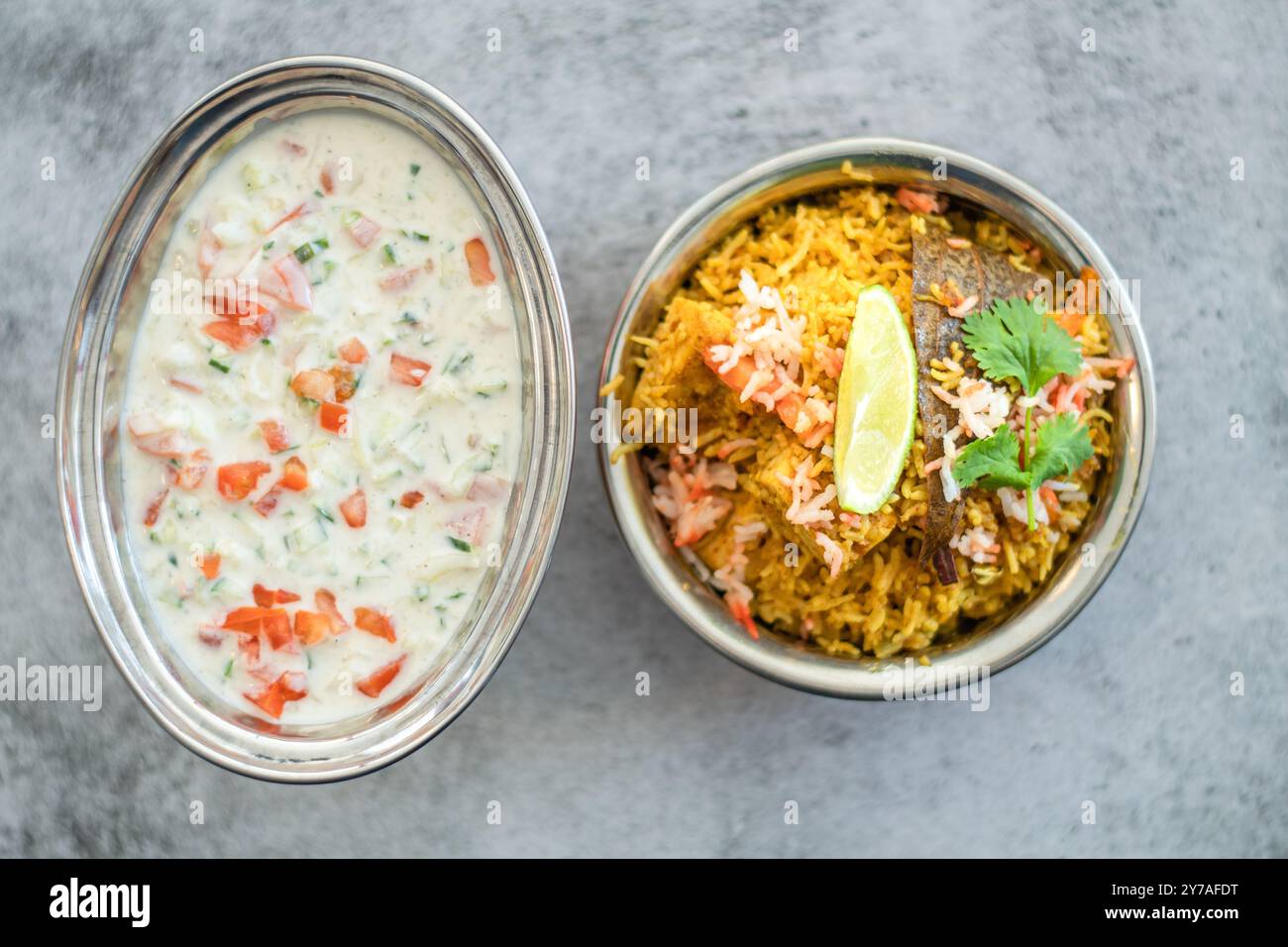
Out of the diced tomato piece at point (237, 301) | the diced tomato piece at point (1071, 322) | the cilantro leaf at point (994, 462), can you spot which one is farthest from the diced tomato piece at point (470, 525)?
the diced tomato piece at point (1071, 322)

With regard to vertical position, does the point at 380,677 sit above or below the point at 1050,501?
below

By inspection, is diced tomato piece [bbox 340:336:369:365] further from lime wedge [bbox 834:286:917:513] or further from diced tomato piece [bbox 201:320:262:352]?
lime wedge [bbox 834:286:917:513]

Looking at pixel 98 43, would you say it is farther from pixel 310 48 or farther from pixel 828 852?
pixel 828 852

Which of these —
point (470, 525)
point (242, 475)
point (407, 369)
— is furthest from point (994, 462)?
point (242, 475)

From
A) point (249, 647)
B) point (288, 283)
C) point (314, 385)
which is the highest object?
point (288, 283)

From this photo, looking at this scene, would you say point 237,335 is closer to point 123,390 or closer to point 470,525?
point 123,390

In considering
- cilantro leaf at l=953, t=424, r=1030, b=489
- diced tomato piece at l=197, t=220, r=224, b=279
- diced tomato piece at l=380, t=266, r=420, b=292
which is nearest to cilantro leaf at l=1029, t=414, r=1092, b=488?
cilantro leaf at l=953, t=424, r=1030, b=489
